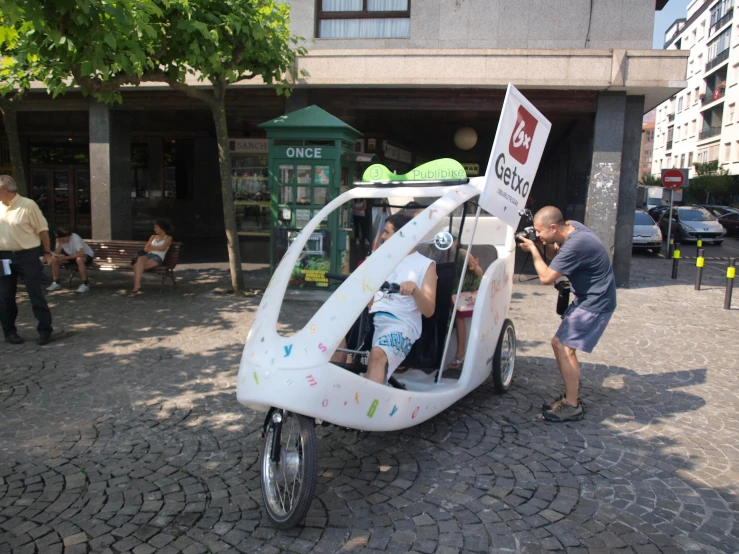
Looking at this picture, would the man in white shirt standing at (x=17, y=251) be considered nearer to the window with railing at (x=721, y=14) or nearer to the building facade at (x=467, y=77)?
the building facade at (x=467, y=77)

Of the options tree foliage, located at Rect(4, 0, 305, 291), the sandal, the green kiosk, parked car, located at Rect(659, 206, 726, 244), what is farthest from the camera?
parked car, located at Rect(659, 206, 726, 244)

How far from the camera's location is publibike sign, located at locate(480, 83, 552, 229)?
4152mm

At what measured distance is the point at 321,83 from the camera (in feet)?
34.7

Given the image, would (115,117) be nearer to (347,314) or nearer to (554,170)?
(347,314)

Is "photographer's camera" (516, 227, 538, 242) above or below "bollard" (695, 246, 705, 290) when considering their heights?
above

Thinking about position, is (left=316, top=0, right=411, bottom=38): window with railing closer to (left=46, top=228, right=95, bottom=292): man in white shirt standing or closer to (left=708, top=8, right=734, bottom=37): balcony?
(left=46, top=228, right=95, bottom=292): man in white shirt standing

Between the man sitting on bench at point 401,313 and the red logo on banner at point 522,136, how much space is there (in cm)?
109

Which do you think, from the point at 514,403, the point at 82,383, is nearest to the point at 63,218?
the point at 82,383

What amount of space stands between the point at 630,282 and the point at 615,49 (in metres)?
4.49

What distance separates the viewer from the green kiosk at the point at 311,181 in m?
8.91

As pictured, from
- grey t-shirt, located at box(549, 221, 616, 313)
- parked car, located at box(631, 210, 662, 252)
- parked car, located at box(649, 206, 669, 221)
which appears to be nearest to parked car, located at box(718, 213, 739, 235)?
parked car, located at box(649, 206, 669, 221)

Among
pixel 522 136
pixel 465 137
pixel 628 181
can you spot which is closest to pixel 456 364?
pixel 522 136

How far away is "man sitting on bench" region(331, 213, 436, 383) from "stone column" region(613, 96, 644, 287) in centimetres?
793

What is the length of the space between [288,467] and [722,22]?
59.9 m
